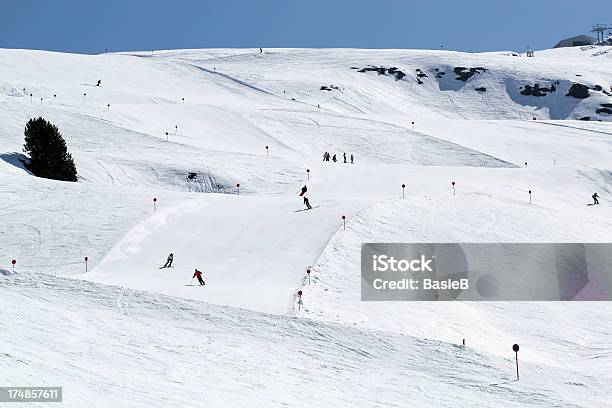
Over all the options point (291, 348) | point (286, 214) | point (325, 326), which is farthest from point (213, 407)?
point (286, 214)

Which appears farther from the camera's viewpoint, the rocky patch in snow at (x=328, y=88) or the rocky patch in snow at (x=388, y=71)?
the rocky patch in snow at (x=388, y=71)

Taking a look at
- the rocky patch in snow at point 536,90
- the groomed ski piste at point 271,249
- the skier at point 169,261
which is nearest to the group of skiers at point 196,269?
the skier at point 169,261

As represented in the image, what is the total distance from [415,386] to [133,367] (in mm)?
6445

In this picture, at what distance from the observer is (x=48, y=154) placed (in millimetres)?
39938

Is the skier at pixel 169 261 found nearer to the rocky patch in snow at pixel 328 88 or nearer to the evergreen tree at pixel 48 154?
the evergreen tree at pixel 48 154

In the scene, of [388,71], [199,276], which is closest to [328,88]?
[388,71]

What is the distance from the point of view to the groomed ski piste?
17.0m

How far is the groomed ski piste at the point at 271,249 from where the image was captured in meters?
17.0

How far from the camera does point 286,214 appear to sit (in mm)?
32062

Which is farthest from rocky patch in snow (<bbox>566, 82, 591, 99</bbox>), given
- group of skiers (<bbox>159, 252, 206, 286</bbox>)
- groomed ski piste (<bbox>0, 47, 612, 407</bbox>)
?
group of skiers (<bbox>159, 252, 206, 286</bbox>)

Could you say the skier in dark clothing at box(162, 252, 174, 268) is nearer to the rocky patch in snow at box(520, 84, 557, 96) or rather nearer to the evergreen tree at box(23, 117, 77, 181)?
the evergreen tree at box(23, 117, 77, 181)

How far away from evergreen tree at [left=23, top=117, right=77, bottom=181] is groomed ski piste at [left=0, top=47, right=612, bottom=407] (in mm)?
1011

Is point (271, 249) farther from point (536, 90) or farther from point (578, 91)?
point (578, 91)

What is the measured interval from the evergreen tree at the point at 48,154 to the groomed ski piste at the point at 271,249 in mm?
1011
